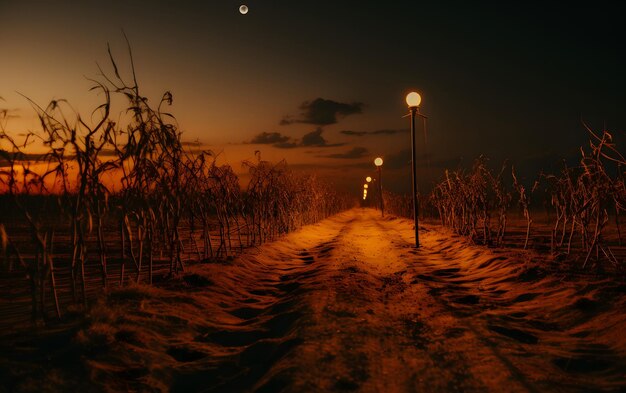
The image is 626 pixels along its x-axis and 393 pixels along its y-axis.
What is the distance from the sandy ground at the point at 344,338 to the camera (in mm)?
3490

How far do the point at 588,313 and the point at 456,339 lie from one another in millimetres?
2011

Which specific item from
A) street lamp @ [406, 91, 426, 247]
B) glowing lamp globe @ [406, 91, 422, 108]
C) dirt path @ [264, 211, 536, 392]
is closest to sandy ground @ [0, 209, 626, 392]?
dirt path @ [264, 211, 536, 392]

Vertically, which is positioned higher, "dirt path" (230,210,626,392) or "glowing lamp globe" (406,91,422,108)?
"glowing lamp globe" (406,91,422,108)

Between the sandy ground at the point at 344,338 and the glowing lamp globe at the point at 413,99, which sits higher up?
the glowing lamp globe at the point at 413,99

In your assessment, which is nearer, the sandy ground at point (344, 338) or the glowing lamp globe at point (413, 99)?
the sandy ground at point (344, 338)

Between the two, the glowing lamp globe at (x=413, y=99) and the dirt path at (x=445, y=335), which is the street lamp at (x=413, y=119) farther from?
the dirt path at (x=445, y=335)

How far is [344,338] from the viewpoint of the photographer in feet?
14.5

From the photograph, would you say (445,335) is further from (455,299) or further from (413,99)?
(413,99)

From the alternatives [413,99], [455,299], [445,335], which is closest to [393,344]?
[445,335]

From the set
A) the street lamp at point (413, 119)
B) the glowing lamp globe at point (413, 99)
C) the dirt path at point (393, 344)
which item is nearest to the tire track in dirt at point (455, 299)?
the dirt path at point (393, 344)

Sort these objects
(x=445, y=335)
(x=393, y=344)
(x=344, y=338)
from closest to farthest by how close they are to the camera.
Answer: (x=393, y=344) < (x=344, y=338) < (x=445, y=335)

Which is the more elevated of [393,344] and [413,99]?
[413,99]

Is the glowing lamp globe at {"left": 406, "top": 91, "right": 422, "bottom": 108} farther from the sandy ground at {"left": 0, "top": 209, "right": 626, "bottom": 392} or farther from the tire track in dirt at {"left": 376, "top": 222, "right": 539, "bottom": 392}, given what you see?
the sandy ground at {"left": 0, "top": 209, "right": 626, "bottom": 392}

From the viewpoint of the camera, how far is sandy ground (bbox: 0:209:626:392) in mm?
3490
